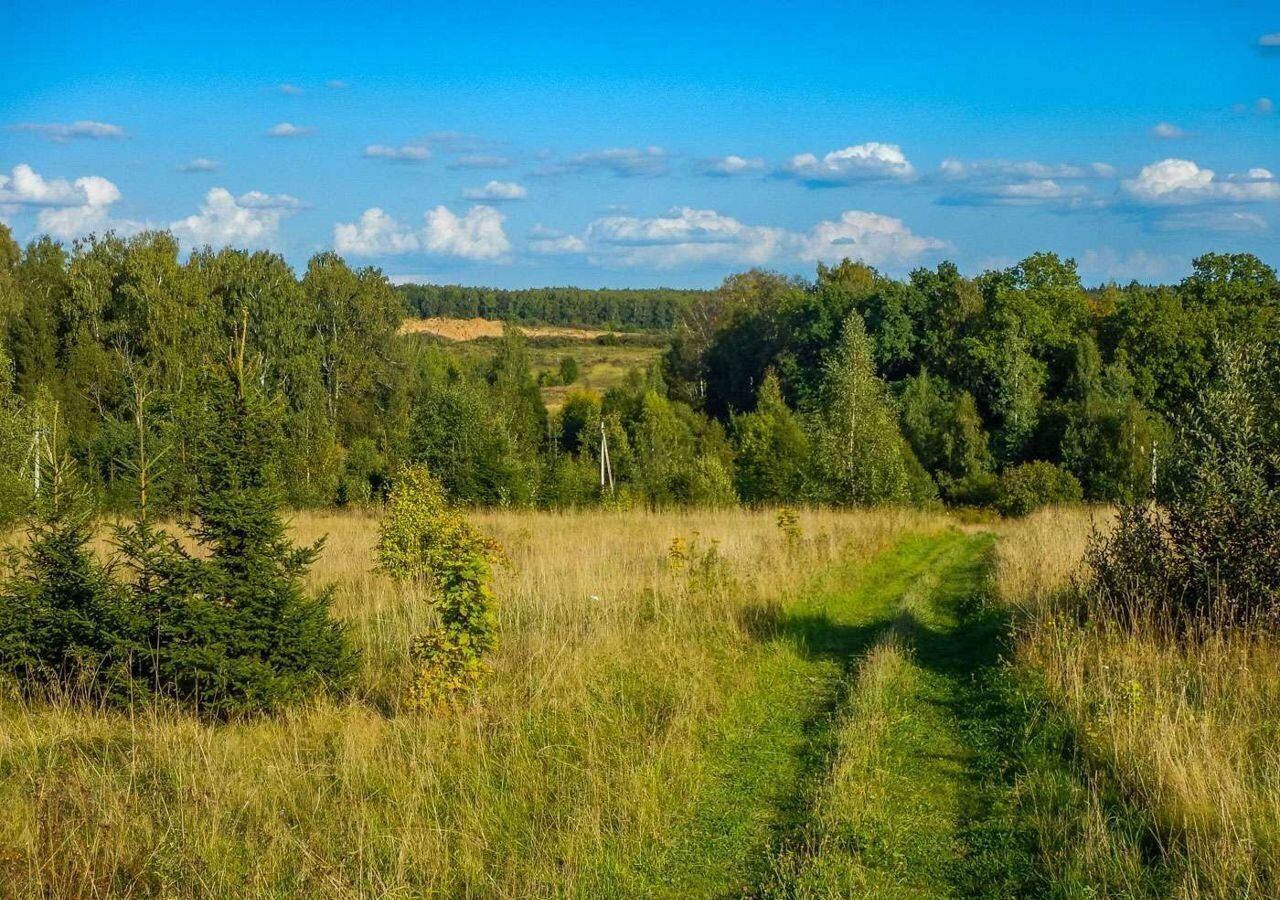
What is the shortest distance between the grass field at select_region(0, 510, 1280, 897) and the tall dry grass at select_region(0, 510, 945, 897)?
22 mm

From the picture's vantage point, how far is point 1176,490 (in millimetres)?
9711

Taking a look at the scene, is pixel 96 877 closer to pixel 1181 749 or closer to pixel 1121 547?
pixel 1181 749

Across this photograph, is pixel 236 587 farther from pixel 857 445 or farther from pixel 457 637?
pixel 857 445

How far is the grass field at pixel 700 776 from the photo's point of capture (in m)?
5.20

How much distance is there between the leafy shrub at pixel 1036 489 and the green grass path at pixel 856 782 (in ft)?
104

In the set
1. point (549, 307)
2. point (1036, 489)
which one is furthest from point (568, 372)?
point (549, 307)

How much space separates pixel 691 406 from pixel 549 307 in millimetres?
117910

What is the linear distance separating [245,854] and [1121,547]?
8.04 metres

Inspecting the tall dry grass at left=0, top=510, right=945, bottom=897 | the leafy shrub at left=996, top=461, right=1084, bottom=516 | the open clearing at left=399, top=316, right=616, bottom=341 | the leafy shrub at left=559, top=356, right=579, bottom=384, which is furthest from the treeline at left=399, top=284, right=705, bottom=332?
the tall dry grass at left=0, top=510, right=945, bottom=897

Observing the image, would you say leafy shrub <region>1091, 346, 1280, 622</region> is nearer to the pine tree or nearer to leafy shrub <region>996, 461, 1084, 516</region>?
the pine tree

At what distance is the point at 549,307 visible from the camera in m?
192

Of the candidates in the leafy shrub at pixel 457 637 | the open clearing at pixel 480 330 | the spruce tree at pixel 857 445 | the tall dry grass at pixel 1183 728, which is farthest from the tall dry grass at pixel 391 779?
the open clearing at pixel 480 330

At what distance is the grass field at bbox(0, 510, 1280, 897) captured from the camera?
5.20 meters

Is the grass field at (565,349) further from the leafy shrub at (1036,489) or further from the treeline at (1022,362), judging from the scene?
the leafy shrub at (1036,489)
